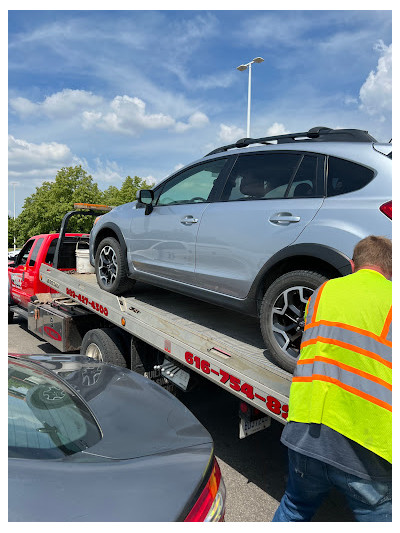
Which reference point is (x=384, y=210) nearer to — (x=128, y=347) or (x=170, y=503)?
(x=170, y=503)

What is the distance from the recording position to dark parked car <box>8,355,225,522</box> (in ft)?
4.48

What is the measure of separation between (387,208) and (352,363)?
3.72ft

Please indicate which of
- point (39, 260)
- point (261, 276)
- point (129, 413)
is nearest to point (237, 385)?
point (261, 276)

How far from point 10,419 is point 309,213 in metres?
2.13

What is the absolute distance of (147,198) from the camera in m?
4.43

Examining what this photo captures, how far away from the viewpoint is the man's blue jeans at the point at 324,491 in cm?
175

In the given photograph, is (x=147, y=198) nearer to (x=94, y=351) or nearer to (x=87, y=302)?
(x=87, y=302)

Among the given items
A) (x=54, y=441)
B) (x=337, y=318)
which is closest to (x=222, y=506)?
(x=54, y=441)

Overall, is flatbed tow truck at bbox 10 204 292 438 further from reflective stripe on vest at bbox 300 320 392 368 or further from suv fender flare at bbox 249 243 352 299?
reflective stripe on vest at bbox 300 320 392 368

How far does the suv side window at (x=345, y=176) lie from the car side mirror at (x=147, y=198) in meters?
2.09

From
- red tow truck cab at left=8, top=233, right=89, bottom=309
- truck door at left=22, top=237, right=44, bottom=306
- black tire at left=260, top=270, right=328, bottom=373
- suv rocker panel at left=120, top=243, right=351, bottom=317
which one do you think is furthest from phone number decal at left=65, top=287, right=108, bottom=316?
black tire at left=260, top=270, right=328, bottom=373

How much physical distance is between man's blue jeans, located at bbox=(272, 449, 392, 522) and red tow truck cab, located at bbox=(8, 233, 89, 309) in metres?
5.39

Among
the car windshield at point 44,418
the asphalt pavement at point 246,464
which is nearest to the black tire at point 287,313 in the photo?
the asphalt pavement at point 246,464

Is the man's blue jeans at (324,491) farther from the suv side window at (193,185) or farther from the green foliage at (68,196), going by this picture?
the green foliage at (68,196)
